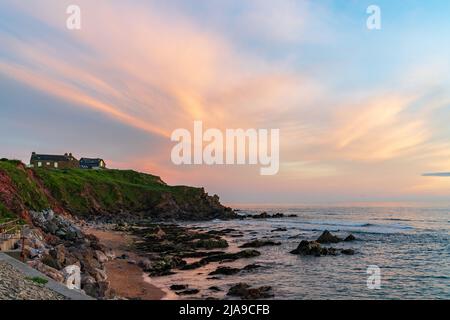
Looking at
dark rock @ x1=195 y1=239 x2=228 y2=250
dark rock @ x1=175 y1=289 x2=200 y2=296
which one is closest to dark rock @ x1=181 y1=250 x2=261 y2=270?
dark rock @ x1=195 y1=239 x2=228 y2=250

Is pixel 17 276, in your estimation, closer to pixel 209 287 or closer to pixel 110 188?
pixel 209 287

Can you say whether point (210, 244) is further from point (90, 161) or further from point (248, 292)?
point (90, 161)

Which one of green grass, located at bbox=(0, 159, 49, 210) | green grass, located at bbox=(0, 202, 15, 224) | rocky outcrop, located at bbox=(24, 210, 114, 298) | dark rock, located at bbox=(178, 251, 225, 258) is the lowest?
dark rock, located at bbox=(178, 251, 225, 258)

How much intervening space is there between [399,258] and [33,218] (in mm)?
40930

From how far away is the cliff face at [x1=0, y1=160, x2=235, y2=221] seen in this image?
59.9 meters

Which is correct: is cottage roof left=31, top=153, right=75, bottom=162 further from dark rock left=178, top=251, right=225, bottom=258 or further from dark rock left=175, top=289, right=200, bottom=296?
dark rock left=175, top=289, right=200, bottom=296

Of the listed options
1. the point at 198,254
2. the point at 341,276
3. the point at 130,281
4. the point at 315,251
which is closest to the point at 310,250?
the point at 315,251

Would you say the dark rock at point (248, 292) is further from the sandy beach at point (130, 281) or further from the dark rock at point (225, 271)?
the dark rock at point (225, 271)

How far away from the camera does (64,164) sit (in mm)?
139625

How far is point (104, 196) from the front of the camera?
343 ft

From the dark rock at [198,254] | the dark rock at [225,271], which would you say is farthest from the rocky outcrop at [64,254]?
the dark rock at [225,271]
